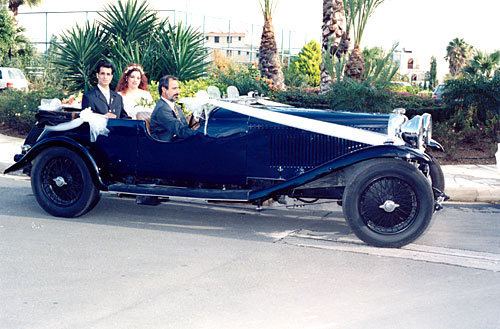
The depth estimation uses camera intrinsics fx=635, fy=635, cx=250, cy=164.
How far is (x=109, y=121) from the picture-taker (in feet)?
22.8

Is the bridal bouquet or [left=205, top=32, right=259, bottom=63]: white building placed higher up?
[left=205, top=32, right=259, bottom=63]: white building

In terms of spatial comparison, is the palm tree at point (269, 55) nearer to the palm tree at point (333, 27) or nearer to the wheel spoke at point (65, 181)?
the palm tree at point (333, 27)

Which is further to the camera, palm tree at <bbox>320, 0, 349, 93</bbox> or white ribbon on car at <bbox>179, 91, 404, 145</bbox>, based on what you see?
palm tree at <bbox>320, 0, 349, 93</bbox>

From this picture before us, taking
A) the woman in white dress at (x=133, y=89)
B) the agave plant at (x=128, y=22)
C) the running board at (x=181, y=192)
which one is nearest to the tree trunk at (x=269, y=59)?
the agave plant at (x=128, y=22)

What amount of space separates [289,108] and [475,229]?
2.36m

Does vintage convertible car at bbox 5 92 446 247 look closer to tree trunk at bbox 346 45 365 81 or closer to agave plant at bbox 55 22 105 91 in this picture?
agave plant at bbox 55 22 105 91

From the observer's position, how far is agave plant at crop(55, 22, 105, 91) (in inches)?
541

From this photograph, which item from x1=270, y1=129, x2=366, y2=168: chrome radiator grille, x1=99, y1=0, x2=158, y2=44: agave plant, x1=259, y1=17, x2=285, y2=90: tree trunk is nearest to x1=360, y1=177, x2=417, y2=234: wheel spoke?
x1=270, y1=129, x2=366, y2=168: chrome radiator grille

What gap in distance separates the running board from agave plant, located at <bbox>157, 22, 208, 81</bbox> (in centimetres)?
700

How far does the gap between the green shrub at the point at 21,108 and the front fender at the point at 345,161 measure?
9163mm

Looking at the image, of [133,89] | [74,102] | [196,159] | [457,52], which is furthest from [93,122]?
[457,52]

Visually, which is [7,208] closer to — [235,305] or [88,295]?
[88,295]

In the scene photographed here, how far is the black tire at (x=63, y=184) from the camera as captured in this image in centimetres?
693

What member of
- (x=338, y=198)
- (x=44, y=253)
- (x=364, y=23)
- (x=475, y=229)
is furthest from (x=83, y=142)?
(x=364, y=23)
